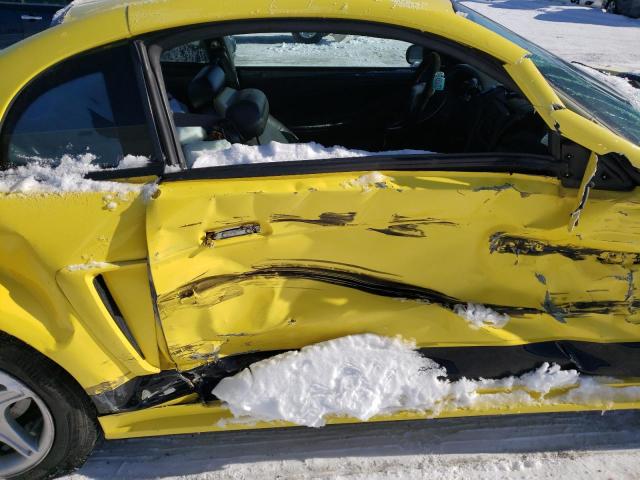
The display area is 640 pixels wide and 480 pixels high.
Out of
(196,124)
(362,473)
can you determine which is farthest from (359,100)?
(362,473)

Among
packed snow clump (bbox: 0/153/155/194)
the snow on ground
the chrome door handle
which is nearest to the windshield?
the chrome door handle

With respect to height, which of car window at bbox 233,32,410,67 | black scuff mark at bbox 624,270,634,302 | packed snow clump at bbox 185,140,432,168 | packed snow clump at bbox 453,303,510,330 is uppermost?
car window at bbox 233,32,410,67

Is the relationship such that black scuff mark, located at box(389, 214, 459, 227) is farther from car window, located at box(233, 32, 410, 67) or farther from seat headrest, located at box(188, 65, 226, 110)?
seat headrest, located at box(188, 65, 226, 110)

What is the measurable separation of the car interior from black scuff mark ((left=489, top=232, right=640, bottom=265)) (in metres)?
0.33

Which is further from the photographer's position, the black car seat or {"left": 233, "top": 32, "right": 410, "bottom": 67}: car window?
{"left": 233, "top": 32, "right": 410, "bottom": 67}: car window

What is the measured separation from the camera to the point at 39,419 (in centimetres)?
199

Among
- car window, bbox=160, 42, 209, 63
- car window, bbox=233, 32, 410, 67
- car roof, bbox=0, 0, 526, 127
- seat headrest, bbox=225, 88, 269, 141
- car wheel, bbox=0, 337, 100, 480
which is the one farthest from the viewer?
car window, bbox=160, 42, 209, 63

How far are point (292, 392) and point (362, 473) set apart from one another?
0.45 m

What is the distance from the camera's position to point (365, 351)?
5.97ft

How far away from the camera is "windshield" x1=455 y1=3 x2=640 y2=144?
1.79 metres

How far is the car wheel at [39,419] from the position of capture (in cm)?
173

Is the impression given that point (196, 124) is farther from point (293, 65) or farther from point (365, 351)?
point (293, 65)

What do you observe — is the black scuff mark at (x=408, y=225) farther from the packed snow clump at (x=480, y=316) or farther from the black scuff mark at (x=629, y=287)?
the black scuff mark at (x=629, y=287)

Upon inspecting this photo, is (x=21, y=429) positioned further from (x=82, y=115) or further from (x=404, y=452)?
(x=404, y=452)
